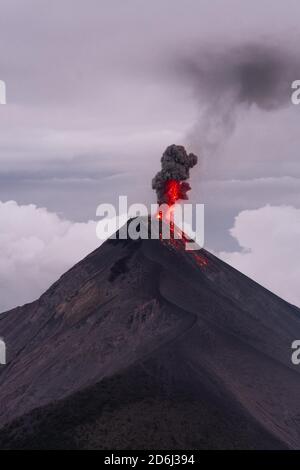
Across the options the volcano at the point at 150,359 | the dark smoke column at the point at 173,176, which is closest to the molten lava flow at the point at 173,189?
the dark smoke column at the point at 173,176

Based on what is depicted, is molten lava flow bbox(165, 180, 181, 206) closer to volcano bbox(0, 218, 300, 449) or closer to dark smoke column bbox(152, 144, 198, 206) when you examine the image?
dark smoke column bbox(152, 144, 198, 206)

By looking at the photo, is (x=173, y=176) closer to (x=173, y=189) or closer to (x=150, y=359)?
(x=173, y=189)

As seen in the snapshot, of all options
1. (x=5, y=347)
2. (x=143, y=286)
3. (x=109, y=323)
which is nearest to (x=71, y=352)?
(x=109, y=323)

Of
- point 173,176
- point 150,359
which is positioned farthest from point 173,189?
point 150,359

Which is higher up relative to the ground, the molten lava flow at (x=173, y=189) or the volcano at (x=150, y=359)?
the molten lava flow at (x=173, y=189)

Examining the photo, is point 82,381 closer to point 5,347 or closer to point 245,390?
point 245,390

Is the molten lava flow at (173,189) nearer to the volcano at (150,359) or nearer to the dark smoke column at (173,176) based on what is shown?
the dark smoke column at (173,176)
